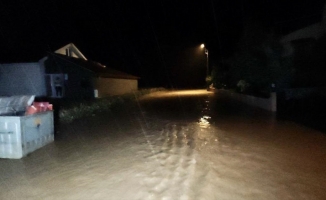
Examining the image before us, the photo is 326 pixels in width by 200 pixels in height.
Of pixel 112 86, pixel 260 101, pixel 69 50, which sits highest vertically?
pixel 69 50

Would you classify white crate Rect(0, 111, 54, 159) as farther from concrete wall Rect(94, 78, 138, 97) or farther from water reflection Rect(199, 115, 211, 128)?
concrete wall Rect(94, 78, 138, 97)

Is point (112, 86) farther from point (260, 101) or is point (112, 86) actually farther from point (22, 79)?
point (260, 101)

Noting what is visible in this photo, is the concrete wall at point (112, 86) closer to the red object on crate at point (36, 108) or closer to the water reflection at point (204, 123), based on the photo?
the water reflection at point (204, 123)

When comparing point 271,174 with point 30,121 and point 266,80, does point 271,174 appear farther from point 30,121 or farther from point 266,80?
point 266,80

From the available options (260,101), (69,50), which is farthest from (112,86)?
(260,101)

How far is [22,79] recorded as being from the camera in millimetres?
26484

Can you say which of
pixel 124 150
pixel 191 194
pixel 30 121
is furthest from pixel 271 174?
pixel 30 121

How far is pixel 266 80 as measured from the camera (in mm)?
21172

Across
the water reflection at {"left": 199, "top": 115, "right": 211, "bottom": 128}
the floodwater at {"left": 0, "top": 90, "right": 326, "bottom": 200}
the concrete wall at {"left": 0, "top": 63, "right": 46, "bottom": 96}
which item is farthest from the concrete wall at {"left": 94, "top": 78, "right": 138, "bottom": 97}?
the floodwater at {"left": 0, "top": 90, "right": 326, "bottom": 200}

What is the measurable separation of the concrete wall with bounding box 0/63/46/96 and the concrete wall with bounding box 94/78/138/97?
455cm

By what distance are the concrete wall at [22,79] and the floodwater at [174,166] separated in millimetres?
16451

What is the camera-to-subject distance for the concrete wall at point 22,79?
2630cm

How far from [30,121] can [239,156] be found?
5.36 meters

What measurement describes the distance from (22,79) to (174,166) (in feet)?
76.4
